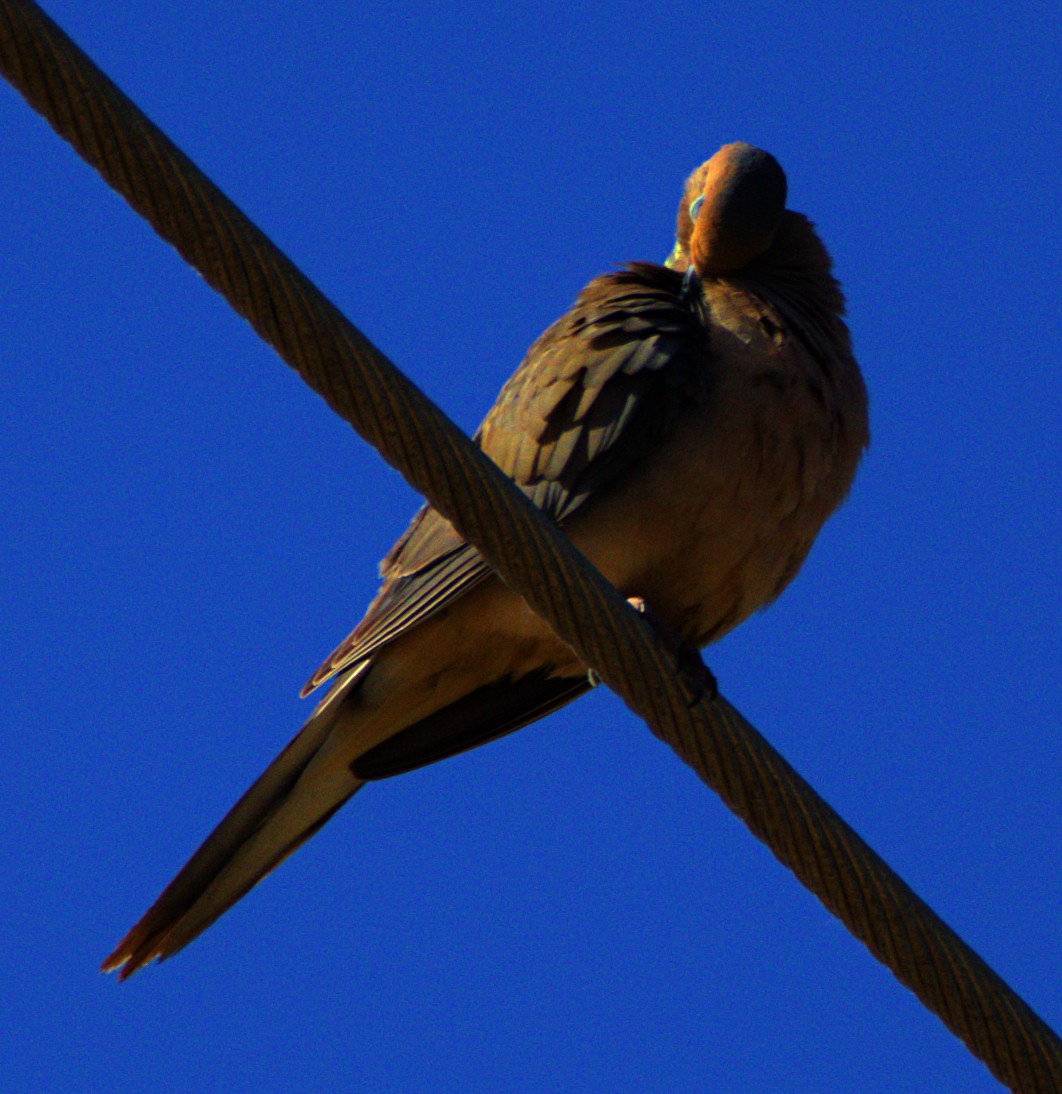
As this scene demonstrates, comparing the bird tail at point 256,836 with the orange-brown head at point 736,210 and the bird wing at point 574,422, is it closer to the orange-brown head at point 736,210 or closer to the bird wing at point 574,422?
the bird wing at point 574,422

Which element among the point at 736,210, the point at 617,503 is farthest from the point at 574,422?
the point at 736,210

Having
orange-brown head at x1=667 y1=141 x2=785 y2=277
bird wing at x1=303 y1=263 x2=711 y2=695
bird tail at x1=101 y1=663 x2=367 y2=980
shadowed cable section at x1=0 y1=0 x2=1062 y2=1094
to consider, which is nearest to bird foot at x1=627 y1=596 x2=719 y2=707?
shadowed cable section at x1=0 y1=0 x2=1062 y2=1094

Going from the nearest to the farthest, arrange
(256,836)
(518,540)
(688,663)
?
(518,540)
(688,663)
(256,836)

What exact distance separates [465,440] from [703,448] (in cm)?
166

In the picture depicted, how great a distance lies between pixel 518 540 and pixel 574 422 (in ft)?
5.34

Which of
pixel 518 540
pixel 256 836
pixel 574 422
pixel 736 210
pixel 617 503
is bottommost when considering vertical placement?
pixel 518 540

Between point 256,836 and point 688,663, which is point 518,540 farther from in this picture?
point 256,836

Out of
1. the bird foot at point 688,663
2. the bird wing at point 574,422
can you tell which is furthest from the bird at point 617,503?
the bird foot at point 688,663

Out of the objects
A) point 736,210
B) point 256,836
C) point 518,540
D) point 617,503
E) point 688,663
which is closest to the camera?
point 518,540

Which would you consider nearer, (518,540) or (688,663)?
(518,540)

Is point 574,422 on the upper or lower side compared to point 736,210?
lower

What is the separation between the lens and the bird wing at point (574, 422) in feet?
14.7

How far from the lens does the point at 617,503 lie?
4.50 meters

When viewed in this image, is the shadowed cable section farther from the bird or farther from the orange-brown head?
the orange-brown head
